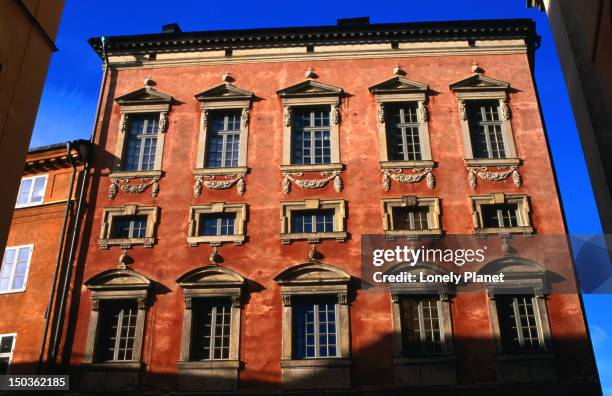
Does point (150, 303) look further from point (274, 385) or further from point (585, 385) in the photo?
point (585, 385)

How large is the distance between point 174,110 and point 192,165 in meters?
2.32

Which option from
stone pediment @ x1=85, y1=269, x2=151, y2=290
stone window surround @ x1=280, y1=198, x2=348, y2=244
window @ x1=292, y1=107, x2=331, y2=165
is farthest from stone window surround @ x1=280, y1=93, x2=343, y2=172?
stone pediment @ x1=85, y1=269, x2=151, y2=290

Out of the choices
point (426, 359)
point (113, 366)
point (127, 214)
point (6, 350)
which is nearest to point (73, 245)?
point (127, 214)

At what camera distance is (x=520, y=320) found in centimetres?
1714

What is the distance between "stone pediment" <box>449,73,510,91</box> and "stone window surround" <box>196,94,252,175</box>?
699 cm

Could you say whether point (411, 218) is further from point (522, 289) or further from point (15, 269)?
point (15, 269)

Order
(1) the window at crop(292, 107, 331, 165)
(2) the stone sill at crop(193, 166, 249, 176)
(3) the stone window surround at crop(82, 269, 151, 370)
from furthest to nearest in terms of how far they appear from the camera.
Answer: (1) the window at crop(292, 107, 331, 165) → (2) the stone sill at crop(193, 166, 249, 176) → (3) the stone window surround at crop(82, 269, 151, 370)

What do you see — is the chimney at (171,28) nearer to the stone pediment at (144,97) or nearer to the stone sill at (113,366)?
the stone pediment at (144,97)

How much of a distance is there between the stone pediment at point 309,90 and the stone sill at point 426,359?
8.94 meters

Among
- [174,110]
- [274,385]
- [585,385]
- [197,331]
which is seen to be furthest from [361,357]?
[174,110]

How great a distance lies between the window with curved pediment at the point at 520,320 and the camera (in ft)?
53.4

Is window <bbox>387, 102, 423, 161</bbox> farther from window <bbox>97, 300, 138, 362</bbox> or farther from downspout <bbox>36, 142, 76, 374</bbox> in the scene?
downspout <bbox>36, 142, 76, 374</bbox>

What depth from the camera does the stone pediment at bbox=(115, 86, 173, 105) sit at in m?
20.8

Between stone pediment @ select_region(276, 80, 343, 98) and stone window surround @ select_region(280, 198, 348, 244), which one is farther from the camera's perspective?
stone pediment @ select_region(276, 80, 343, 98)
